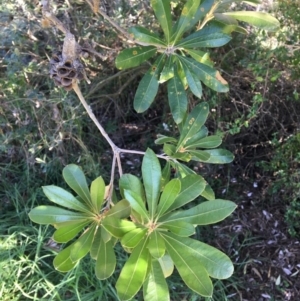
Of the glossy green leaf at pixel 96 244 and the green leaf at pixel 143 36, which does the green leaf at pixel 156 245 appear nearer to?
the glossy green leaf at pixel 96 244

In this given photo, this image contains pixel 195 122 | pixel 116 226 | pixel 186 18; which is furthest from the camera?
pixel 195 122

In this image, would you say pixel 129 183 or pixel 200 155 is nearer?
pixel 129 183

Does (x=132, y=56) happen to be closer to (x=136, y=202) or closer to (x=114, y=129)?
(x=136, y=202)

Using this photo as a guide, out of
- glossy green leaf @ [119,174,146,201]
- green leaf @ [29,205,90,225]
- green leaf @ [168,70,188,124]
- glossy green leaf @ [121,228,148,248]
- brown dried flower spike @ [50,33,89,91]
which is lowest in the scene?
green leaf @ [29,205,90,225]

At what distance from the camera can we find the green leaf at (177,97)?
4.33 ft

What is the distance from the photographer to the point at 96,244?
1.14 m

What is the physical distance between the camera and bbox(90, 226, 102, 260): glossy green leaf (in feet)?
3.71

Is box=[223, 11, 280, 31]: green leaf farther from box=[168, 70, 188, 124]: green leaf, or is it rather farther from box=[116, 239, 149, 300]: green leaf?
box=[116, 239, 149, 300]: green leaf

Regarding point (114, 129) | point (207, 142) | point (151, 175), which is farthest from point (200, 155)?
point (114, 129)

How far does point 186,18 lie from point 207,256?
0.70 m

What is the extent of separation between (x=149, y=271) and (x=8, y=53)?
1490 millimetres

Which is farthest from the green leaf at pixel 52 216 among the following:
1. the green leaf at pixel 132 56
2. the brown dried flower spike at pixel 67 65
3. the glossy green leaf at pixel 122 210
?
the green leaf at pixel 132 56

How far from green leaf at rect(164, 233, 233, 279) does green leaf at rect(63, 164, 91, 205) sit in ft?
0.88

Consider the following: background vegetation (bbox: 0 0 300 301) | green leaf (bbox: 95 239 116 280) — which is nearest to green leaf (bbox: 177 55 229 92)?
green leaf (bbox: 95 239 116 280)
